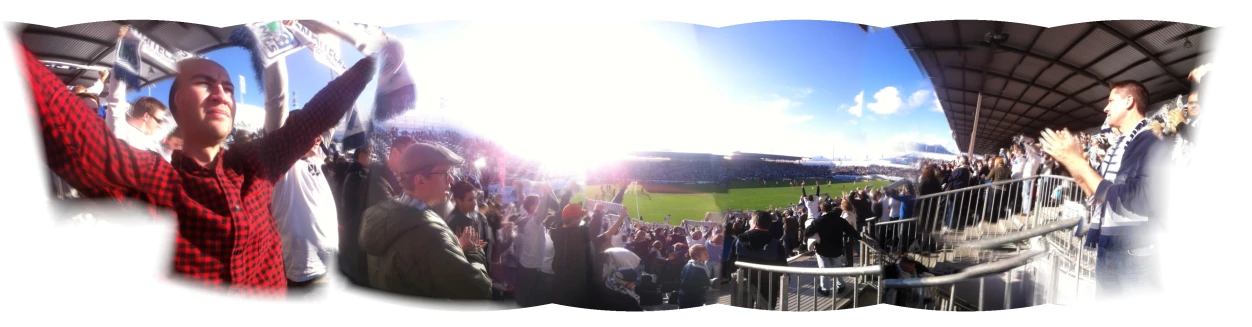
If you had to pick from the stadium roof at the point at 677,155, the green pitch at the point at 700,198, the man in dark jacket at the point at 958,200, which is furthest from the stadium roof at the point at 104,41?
the man in dark jacket at the point at 958,200

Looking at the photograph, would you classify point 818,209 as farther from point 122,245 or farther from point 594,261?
point 122,245

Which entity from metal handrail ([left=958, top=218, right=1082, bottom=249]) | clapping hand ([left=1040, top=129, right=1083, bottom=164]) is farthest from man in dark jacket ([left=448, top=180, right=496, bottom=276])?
clapping hand ([left=1040, top=129, right=1083, bottom=164])

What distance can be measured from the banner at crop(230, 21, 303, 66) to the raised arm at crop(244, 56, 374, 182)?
0.86 ft

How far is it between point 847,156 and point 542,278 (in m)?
1.66

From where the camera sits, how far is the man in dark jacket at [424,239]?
2.98 m

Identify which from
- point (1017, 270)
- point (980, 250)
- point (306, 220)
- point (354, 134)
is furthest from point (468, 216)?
point (1017, 270)

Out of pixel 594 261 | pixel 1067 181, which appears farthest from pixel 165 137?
pixel 1067 181

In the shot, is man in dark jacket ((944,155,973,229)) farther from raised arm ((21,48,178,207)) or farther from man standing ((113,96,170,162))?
man standing ((113,96,170,162))

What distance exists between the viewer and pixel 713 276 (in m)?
3.03

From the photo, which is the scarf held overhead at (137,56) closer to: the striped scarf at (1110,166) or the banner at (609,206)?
the banner at (609,206)

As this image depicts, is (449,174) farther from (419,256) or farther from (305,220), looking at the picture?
(305,220)

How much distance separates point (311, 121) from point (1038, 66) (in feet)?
11.9

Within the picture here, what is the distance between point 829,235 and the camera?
9.98 ft

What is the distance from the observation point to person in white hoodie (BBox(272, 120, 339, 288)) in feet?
9.79
